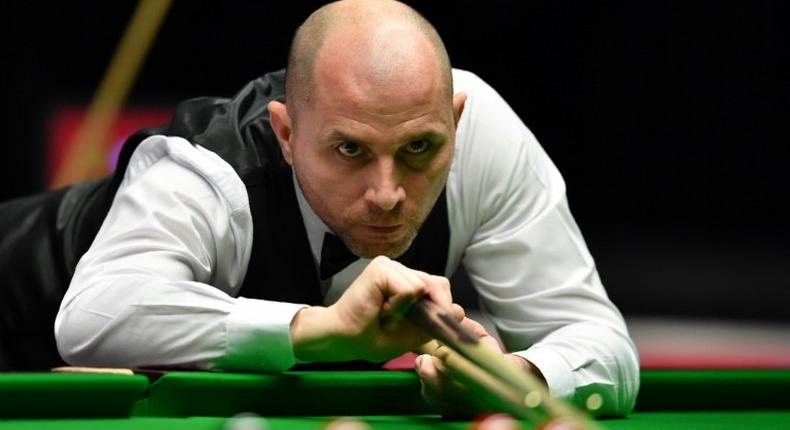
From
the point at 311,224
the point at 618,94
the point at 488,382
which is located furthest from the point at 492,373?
the point at 618,94

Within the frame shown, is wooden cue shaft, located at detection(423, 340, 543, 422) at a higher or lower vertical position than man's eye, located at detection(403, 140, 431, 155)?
lower

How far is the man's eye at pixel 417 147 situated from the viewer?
276cm

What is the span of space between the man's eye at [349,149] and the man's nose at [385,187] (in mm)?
52

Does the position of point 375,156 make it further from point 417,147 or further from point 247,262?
point 247,262

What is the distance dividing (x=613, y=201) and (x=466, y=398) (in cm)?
529

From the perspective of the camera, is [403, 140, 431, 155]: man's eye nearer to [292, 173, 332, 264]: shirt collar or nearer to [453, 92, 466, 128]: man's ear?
[453, 92, 466, 128]: man's ear

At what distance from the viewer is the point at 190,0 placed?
6.54 meters

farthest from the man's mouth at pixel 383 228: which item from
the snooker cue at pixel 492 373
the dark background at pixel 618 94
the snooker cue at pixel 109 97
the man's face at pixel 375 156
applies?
the dark background at pixel 618 94

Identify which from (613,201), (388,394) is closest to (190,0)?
(613,201)

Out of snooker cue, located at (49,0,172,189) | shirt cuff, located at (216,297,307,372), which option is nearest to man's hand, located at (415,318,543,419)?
shirt cuff, located at (216,297,307,372)

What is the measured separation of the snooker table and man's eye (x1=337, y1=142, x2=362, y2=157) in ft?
1.51

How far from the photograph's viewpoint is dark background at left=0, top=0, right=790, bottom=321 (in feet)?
20.7

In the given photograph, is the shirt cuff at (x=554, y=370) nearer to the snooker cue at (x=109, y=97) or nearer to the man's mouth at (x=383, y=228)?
the man's mouth at (x=383, y=228)

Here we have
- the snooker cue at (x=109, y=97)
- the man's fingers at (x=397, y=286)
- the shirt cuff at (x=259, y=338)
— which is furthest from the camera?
the snooker cue at (x=109, y=97)
